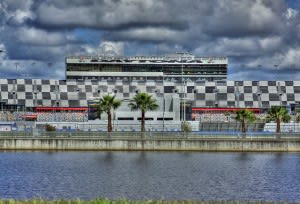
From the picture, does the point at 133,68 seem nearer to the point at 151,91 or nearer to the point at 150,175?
the point at 151,91

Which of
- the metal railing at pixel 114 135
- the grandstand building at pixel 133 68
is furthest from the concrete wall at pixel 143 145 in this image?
the grandstand building at pixel 133 68

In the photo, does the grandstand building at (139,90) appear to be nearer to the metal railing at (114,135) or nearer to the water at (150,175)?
the metal railing at (114,135)

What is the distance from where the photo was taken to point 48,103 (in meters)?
146

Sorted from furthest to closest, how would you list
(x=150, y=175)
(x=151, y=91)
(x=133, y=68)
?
(x=133, y=68) → (x=151, y=91) → (x=150, y=175)

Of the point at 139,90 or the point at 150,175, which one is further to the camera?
the point at 139,90

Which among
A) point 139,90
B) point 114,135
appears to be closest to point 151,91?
point 139,90

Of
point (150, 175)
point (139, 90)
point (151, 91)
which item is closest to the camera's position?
point (150, 175)

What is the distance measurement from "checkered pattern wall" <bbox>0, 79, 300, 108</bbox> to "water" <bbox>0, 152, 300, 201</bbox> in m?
63.2

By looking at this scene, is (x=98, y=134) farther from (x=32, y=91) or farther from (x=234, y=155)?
(x=32, y=91)

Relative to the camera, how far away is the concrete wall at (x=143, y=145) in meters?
87.1

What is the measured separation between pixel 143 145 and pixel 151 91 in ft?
208

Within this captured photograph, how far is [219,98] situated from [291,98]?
15771mm

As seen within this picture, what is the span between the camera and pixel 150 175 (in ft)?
202

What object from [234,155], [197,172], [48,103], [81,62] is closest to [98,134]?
[234,155]
